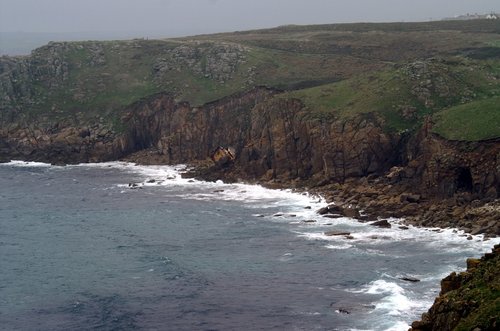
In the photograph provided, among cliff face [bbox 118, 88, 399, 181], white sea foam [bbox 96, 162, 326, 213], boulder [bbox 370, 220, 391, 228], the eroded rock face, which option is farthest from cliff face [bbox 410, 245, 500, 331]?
cliff face [bbox 118, 88, 399, 181]

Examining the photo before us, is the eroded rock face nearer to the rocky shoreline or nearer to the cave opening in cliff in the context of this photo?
the cave opening in cliff

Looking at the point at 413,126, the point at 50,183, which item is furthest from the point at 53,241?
the point at 413,126

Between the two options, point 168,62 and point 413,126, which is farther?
point 168,62

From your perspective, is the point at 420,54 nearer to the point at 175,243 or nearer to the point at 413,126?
the point at 413,126

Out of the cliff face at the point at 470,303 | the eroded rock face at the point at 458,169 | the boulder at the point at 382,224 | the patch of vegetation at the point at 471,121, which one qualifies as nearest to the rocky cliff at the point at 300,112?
the eroded rock face at the point at 458,169

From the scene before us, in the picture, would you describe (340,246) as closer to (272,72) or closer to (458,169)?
(458,169)

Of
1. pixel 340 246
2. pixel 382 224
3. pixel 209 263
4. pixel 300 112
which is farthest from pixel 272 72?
pixel 209 263
